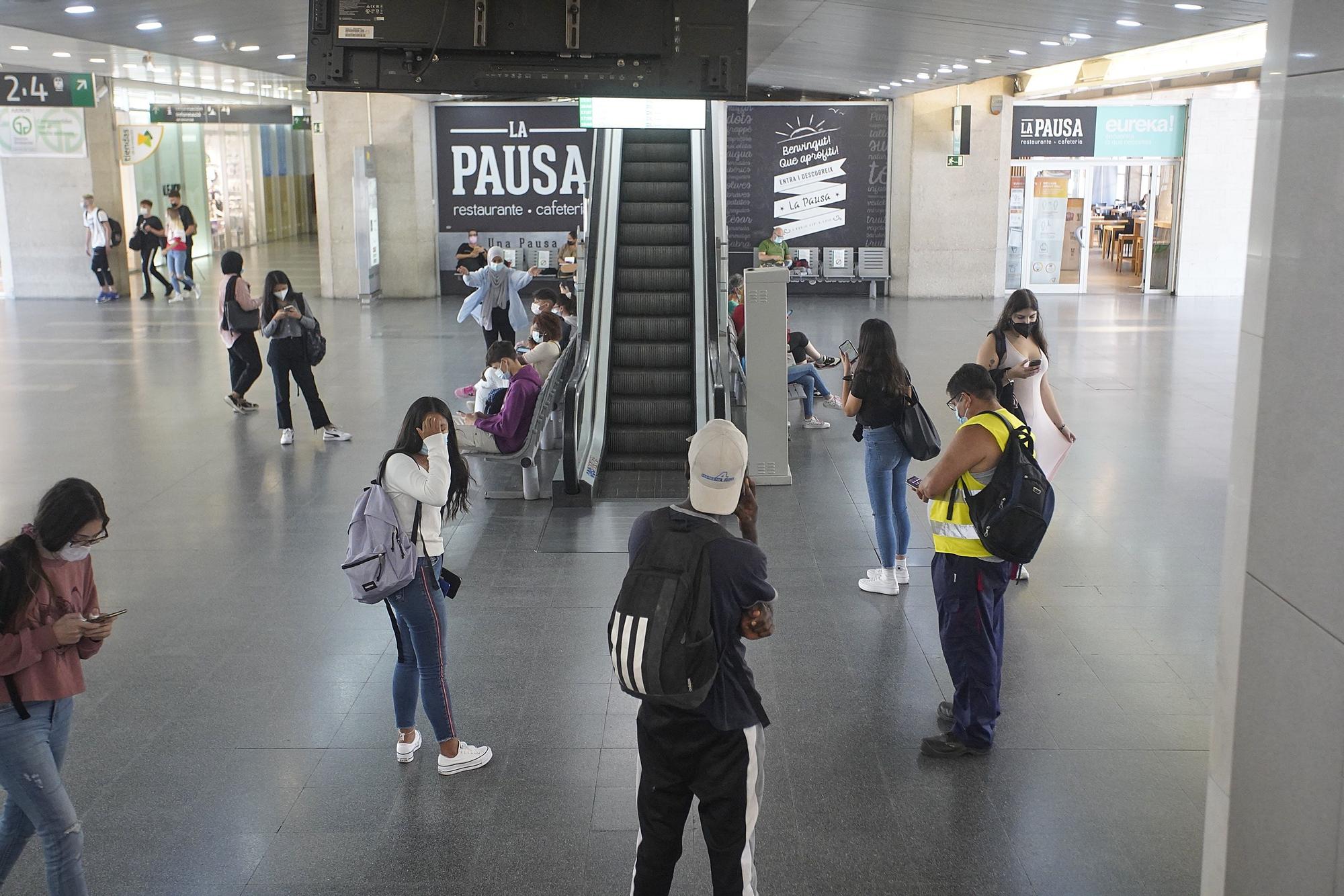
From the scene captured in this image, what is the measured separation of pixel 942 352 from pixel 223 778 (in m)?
12.0

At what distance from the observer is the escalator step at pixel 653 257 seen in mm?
12484

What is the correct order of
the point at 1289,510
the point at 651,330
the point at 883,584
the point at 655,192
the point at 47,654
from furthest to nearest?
the point at 655,192, the point at 651,330, the point at 883,584, the point at 47,654, the point at 1289,510

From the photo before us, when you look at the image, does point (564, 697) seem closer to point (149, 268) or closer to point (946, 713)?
point (946, 713)

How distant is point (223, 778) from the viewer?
4.74m

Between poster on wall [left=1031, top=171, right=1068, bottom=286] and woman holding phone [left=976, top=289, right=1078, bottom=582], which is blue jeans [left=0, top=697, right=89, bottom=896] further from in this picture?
poster on wall [left=1031, top=171, right=1068, bottom=286]

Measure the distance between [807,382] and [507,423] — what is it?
381 centimetres

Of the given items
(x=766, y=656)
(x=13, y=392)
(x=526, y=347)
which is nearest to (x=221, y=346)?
(x=13, y=392)

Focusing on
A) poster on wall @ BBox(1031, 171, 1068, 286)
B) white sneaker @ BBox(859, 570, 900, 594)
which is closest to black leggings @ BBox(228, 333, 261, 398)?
white sneaker @ BBox(859, 570, 900, 594)

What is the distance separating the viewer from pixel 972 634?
4809 millimetres

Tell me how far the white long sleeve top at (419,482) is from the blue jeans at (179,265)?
18960 mm

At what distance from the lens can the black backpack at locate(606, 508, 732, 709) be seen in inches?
123

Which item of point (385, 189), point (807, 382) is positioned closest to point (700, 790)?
point (807, 382)

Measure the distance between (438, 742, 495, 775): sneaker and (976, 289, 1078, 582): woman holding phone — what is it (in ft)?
11.4

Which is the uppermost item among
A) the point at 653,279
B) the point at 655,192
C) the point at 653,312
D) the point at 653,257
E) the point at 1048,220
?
the point at 655,192
